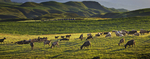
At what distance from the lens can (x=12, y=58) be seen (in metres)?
16.2

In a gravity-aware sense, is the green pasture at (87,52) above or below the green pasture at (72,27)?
above

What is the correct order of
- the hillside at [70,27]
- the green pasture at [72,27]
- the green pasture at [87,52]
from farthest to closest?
the hillside at [70,27] → the green pasture at [72,27] → the green pasture at [87,52]

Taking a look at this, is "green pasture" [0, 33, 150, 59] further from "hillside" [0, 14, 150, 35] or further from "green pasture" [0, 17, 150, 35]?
"hillside" [0, 14, 150, 35]

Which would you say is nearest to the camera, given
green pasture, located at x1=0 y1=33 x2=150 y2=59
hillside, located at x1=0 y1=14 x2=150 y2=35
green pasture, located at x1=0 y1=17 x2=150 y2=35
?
green pasture, located at x1=0 y1=33 x2=150 y2=59

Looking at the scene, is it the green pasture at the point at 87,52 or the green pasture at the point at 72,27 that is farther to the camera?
the green pasture at the point at 72,27

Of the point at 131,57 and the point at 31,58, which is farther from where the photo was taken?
the point at 31,58

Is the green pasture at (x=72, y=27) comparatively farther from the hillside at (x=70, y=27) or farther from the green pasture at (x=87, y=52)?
the green pasture at (x=87, y=52)

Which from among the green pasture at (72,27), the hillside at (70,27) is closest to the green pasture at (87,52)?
the green pasture at (72,27)

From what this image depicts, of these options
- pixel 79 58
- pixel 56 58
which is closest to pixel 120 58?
pixel 79 58

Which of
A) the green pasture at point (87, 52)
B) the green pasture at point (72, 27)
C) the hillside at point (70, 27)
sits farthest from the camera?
the hillside at point (70, 27)

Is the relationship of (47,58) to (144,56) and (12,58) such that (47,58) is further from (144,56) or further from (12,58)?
(144,56)

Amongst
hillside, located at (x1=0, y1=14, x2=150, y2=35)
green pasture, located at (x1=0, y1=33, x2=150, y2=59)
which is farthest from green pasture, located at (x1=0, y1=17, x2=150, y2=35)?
green pasture, located at (x1=0, y1=33, x2=150, y2=59)

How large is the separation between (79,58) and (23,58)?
7.46 metres

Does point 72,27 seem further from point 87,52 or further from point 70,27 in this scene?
point 87,52
